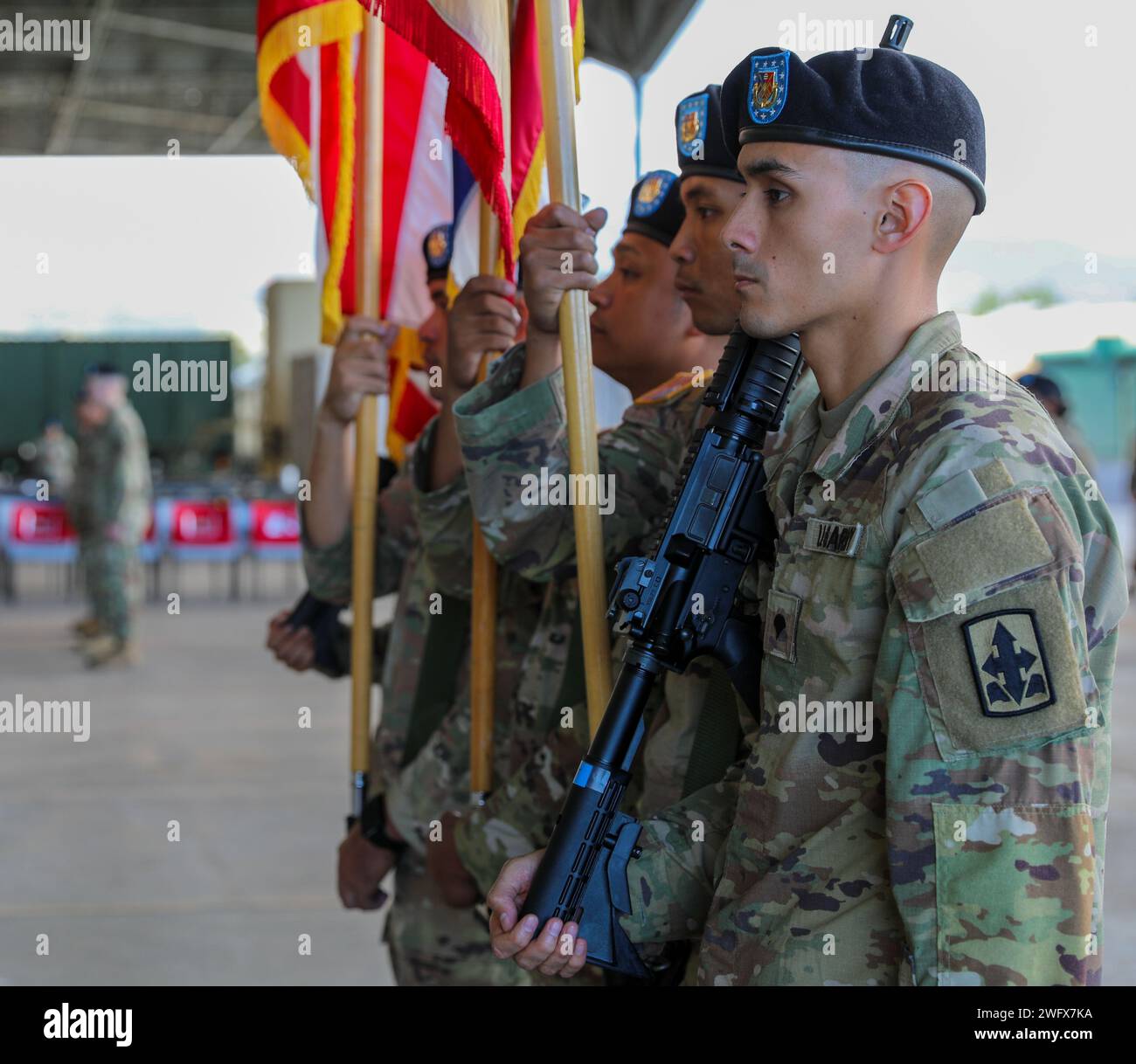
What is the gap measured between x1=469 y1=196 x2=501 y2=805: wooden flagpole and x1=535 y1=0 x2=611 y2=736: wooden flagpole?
34cm

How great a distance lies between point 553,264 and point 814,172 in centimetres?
47

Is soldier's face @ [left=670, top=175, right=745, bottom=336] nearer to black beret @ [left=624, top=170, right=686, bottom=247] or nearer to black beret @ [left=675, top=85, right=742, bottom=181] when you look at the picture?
black beret @ [left=675, top=85, right=742, bottom=181]

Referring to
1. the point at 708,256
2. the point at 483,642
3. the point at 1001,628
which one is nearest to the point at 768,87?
the point at 708,256

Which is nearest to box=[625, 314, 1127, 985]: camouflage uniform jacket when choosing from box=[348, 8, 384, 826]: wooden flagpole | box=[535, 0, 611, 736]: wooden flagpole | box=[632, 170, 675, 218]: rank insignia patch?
box=[535, 0, 611, 736]: wooden flagpole

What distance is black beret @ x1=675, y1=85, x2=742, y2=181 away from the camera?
169cm

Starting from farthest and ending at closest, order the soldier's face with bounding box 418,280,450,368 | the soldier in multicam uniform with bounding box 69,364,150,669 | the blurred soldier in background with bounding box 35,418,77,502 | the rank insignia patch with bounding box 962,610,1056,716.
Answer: the blurred soldier in background with bounding box 35,418,77,502 < the soldier in multicam uniform with bounding box 69,364,150,669 < the soldier's face with bounding box 418,280,450,368 < the rank insignia patch with bounding box 962,610,1056,716

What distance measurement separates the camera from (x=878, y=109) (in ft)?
3.96

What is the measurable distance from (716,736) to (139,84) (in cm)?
1780

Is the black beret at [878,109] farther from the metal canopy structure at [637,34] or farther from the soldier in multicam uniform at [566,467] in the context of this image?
the metal canopy structure at [637,34]

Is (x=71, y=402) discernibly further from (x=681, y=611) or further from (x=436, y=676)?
(x=681, y=611)

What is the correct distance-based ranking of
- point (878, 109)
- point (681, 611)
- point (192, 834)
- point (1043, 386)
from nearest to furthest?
point (878, 109)
point (681, 611)
point (192, 834)
point (1043, 386)

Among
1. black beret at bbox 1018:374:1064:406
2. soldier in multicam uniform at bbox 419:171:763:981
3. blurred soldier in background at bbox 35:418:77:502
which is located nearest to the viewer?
soldier in multicam uniform at bbox 419:171:763:981

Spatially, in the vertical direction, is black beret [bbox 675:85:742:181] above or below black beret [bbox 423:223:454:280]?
below

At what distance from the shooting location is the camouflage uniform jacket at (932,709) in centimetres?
106
